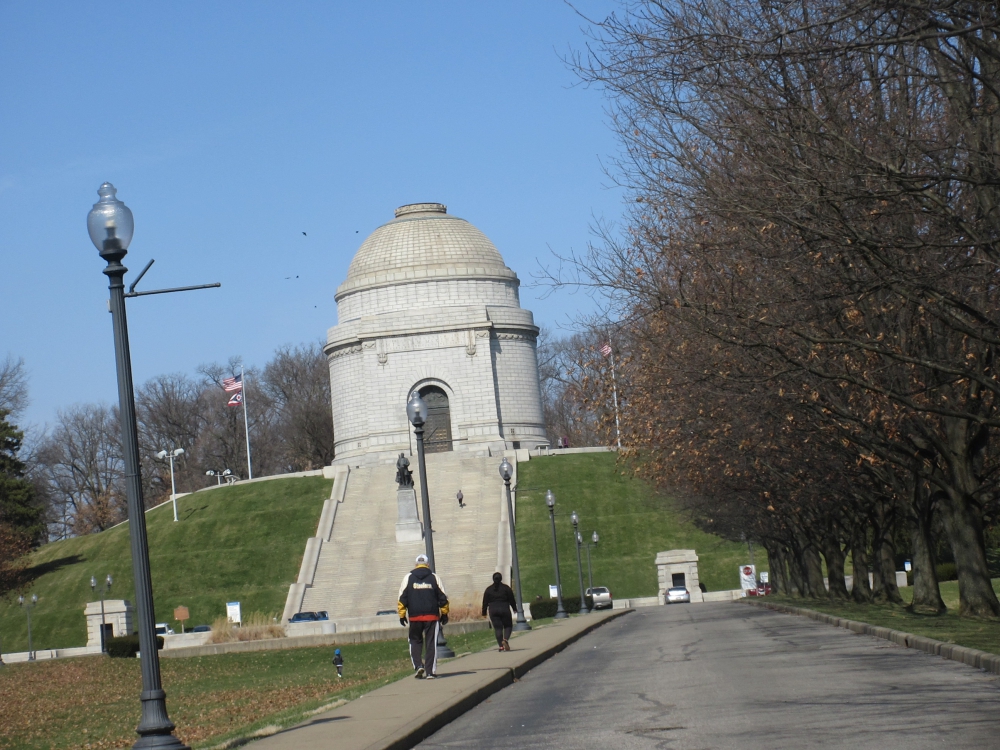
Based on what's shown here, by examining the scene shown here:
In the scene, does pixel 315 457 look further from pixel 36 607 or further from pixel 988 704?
pixel 988 704

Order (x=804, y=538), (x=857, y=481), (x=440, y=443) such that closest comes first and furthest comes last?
(x=857, y=481) → (x=804, y=538) → (x=440, y=443)

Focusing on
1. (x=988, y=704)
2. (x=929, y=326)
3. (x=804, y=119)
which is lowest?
(x=988, y=704)

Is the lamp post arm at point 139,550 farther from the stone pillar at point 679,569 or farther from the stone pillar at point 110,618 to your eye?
the stone pillar at point 679,569

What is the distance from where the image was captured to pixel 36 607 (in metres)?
62.1

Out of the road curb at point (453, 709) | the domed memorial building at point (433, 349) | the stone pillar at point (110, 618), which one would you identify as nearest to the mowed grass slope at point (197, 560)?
the stone pillar at point (110, 618)

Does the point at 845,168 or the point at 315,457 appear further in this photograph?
the point at 315,457

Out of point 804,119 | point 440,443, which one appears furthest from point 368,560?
point 804,119

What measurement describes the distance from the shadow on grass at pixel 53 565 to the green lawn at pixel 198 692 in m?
30.3

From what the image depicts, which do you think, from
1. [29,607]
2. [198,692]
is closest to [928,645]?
[198,692]

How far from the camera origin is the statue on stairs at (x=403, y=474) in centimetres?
5931

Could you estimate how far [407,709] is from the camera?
13211 mm

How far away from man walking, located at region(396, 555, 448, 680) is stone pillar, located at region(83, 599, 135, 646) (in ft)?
127

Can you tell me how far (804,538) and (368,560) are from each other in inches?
749

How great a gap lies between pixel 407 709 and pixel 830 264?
887 cm
